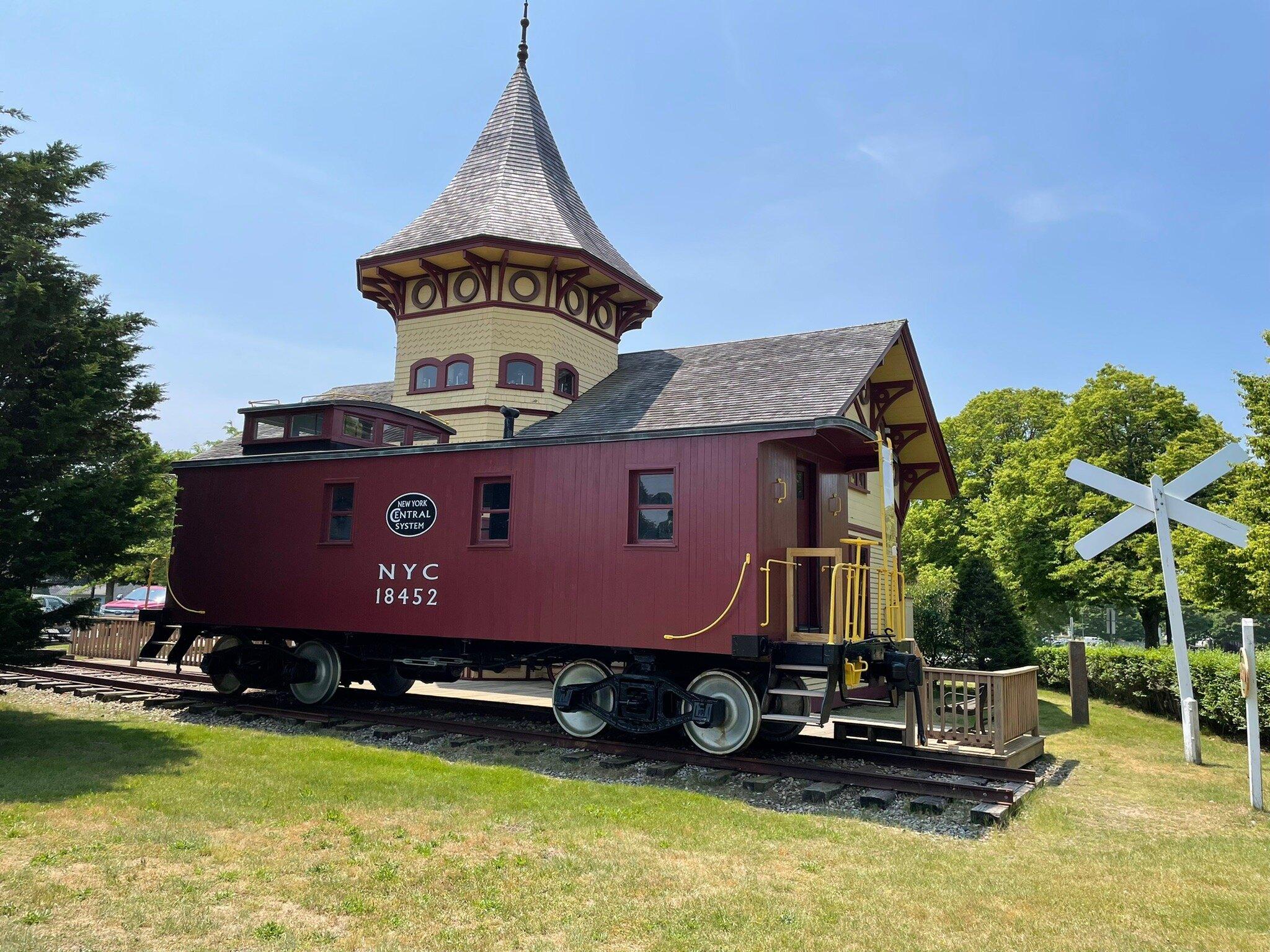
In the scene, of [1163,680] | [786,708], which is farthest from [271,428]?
[1163,680]

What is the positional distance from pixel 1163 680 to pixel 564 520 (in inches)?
446

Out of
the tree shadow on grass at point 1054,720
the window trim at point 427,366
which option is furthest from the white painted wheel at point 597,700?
the window trim at point 427,366

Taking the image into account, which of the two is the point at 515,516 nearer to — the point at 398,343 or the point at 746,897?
the point at 746,897

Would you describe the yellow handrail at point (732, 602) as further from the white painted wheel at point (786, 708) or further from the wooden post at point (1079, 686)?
the wooden post at point (1079, 686)

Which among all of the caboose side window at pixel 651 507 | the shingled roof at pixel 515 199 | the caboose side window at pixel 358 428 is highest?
the shingled roof at pixel 515 199

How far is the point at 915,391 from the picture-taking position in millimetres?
16688

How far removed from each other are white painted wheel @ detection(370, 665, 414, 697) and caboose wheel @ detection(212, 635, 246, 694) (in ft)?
6.73

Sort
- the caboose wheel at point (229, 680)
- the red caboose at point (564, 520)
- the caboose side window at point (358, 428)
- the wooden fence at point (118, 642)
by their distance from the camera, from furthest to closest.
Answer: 1. the wooden fence at point (118, 642)
2. the caboose wheel at point (229, 680)
3. the caboose side window at point (358, 428)
4. the red caboose at point (564, 520)

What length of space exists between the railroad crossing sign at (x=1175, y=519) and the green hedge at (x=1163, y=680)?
6.22ft

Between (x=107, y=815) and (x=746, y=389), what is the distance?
882 centimetres

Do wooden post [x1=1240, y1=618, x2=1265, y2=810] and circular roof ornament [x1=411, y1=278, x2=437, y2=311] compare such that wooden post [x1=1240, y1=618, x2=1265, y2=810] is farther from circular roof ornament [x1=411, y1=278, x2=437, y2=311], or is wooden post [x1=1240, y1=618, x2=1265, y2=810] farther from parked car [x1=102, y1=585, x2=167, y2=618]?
parked car [x1=102, y1=585, x2=167, y2=618]

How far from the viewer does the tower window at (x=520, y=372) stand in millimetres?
17266

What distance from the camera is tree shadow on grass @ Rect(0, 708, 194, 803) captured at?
303 inches

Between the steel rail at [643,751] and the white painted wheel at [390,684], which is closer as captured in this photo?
the steel rail at [643,751]
